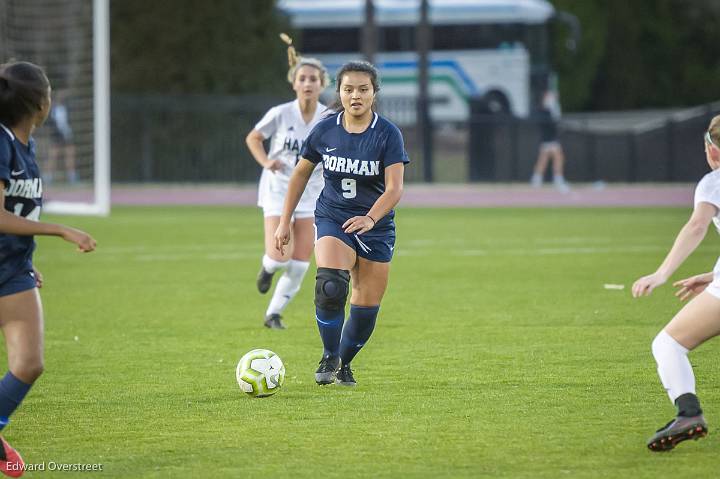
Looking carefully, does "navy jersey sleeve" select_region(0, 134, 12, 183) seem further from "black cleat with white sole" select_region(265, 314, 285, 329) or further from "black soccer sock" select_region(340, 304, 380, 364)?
"black cleat with white sole" select_region(265, 314, 285, 329)

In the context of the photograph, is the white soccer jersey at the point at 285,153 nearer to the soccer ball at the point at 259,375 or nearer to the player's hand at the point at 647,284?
the soccer ball at the point at 259,375

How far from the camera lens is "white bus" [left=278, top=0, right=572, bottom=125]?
122 ft

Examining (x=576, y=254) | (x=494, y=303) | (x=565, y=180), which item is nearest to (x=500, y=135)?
(x=565, y=180)

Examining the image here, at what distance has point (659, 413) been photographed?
→ 21.7 feet

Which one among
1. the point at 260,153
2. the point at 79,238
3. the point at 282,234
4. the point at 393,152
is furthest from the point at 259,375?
the point at 260,153

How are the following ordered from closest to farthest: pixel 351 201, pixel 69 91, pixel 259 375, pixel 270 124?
1. pixel 259 375
2. pixel 351 201
3. pixel 270 124
4. pixel 69 91

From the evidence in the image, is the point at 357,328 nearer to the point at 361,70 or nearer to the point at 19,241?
the point at 361,70

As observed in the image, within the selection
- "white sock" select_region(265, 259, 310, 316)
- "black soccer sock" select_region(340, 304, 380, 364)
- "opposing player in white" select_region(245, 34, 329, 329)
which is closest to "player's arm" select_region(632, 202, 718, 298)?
"black soccer sock" select_region(340, 304, 380, 364)

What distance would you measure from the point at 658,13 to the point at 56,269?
42.7 m

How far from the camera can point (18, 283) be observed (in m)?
5.45

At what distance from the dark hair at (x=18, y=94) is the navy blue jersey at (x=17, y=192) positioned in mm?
71

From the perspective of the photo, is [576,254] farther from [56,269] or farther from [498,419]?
[498,419]

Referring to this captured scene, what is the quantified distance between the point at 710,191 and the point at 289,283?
5082 millimetres

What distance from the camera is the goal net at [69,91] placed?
20.5 m
